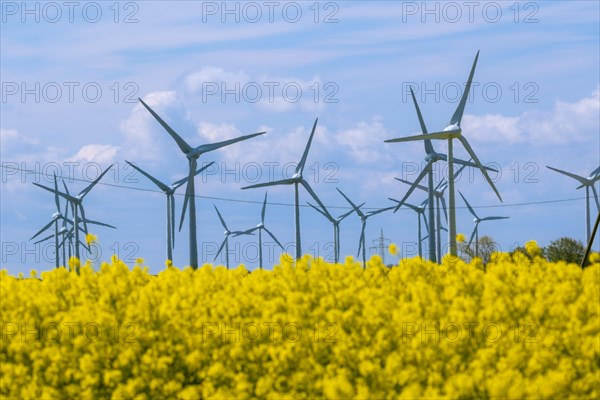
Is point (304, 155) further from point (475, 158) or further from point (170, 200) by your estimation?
point (475, 158)

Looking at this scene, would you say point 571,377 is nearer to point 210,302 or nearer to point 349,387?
Result: point 349,387

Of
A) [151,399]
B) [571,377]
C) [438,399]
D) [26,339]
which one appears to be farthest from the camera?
[26,339]

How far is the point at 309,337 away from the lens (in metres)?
12.6

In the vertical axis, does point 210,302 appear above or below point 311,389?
above

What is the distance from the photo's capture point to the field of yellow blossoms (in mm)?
11828

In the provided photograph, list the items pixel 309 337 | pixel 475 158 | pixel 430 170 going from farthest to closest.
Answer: pixel 430 170, pixel 475 158, pixel 309 337

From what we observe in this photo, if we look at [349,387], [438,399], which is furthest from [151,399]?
[438,399]

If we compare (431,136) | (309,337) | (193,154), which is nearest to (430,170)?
(431,136)

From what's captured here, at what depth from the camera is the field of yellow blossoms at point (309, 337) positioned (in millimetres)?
11828

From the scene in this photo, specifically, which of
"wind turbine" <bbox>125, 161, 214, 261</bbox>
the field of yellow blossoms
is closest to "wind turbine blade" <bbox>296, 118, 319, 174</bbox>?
"wind turbine" <bbox>125, 161, 214, 261</bbox>

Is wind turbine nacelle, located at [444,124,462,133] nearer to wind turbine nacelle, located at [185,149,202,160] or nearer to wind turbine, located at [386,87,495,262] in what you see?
wind turbine, located at [386,87,495,262]

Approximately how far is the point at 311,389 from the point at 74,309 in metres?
3.70

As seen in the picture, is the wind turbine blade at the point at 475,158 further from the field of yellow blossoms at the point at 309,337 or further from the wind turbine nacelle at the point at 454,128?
the field of yellow blossoms at the point at 309,337

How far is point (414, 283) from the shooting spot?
1452 cm
